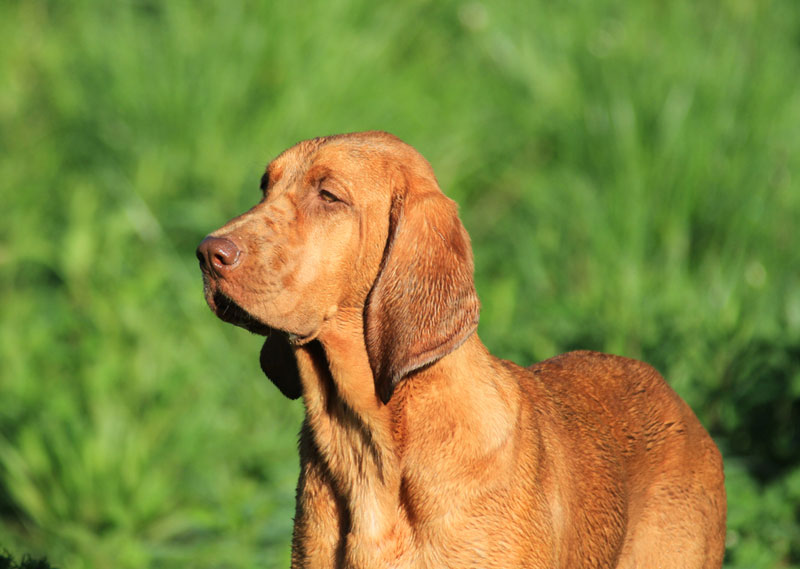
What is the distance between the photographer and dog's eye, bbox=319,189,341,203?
3477mm

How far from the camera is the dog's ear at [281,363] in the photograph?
3.77 metres

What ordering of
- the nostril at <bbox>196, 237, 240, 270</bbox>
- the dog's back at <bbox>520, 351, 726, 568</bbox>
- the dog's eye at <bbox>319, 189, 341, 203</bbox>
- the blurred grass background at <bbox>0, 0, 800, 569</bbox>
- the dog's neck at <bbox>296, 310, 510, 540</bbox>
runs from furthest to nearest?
the blurred grass background at <bbox>0, 0, 800, 569</bbox>, the dog's back at <bbox>520, 351, 726, 568</bbox>, the dog's eye at <bbox>319, 189, 341, 203</bbox>, the dog's neck at <bbox>296, 310, 510, 540</bbox>, the nostril at <bbox>196, 237, 240, 270</bbox>

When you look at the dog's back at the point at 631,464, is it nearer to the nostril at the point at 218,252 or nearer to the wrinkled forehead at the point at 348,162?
the wrinkled forehead at the point at 348,162

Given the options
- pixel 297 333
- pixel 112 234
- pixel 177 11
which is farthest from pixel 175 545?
pixel 177 11

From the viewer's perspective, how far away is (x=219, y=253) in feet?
10.7

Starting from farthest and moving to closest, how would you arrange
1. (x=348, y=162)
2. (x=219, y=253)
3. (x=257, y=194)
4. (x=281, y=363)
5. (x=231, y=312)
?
(x=257, y=194) < (x=281, y=363) < (x=348, y=162) < (x=231, y=312) < (x=219, y=253)

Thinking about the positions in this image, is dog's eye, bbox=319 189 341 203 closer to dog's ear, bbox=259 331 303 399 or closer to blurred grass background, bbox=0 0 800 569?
dog's ear, bbox=259 331 303 399

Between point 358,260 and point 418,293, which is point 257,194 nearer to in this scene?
point 358,260

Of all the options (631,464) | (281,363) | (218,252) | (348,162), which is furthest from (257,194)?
(218,252)

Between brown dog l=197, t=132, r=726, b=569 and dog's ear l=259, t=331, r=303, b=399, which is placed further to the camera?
dog's ear l=259, t=331, r=303, b=399

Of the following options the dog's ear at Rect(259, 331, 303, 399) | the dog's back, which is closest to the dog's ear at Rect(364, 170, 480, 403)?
the dog's ear at Rect(259, 331, 303, 399)

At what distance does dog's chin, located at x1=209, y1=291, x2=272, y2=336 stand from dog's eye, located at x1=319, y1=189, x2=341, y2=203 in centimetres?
44

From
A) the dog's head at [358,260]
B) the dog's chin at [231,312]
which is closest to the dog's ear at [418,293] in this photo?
the dog's head at [358,260]

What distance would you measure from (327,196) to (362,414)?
27.1 inches
